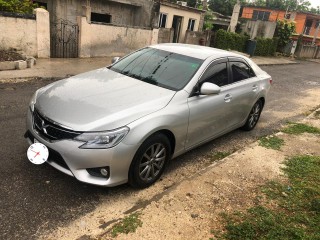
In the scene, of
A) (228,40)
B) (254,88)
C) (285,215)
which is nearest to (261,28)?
(228,40)

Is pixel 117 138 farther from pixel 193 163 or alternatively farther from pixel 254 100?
pixel 254 100

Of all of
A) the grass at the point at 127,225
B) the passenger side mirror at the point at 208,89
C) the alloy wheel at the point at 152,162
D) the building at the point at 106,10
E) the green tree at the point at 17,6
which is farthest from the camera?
the building at the point at 106,10

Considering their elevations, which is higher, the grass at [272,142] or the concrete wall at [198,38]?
the concrete wall at [198,38]

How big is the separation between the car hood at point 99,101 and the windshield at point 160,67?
0.65ft

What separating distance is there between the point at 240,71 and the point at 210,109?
4.61 feet

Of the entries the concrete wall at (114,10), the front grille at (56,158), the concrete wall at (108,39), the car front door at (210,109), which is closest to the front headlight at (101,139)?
the front grille at (56,158)

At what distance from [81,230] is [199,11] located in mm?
22778

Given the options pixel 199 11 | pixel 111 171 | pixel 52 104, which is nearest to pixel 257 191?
pixel 111 171

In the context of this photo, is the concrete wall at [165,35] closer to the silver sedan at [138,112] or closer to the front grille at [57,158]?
the silver sedan at [138,112]

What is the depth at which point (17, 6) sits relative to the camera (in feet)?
35.1

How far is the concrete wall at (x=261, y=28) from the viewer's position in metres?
27.0

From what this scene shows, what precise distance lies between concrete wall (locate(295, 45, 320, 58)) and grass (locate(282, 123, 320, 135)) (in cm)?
2573

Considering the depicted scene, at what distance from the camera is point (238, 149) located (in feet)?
18.8

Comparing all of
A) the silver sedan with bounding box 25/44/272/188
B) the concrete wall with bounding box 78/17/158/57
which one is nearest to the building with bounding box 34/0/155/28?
the concrete wall with bounding box 78/17/158/57
